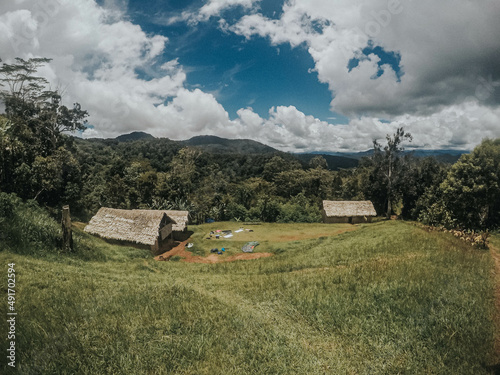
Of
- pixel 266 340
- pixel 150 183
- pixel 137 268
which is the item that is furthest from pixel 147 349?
pixel 150 183

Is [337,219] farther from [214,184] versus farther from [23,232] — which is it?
[23,232]

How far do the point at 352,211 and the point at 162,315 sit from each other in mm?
40462

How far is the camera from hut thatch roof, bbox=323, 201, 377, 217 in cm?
4116

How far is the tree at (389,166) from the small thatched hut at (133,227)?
1396 inches

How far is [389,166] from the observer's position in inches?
1630

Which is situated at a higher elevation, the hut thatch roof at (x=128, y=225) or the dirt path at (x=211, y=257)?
the hut thatch roof at (x=128, y=225)

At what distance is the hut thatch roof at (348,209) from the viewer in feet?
135

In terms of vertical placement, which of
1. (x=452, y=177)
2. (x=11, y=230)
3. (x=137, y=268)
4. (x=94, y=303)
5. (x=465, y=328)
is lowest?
(x=137, y=268)

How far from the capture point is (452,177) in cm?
2630

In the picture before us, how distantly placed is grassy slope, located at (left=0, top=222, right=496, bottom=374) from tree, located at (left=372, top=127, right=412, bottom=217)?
114 ft

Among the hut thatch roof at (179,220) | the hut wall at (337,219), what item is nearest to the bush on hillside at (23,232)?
the hut thatch roof at (179,220)

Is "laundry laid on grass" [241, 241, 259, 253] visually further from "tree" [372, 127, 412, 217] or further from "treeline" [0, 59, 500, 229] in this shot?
"tree" [372, 127, 412, 217]

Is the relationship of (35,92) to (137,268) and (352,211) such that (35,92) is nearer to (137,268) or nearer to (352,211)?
(137,268)

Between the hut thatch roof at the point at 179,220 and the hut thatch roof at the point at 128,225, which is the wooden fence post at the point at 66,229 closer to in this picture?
the hut thatch roof at the point at 128,225
